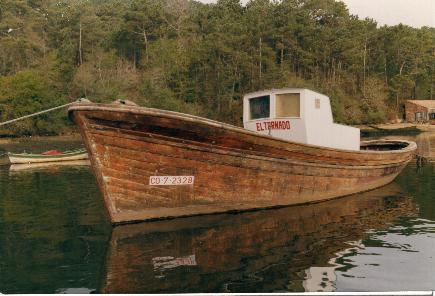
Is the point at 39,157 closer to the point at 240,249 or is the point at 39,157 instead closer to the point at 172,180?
the point at 172,180

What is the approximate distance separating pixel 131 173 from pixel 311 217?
4885 millimetres

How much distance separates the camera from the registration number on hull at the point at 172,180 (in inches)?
418

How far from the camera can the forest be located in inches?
2106

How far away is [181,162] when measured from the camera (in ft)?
35.1

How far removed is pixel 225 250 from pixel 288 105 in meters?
5.85

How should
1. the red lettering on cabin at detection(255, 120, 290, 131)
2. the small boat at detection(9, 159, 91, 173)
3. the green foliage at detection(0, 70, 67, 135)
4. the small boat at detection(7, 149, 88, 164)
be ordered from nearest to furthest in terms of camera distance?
the red lettering on cabin at detection(255, 120, 290, 131) → the small boat at detection(9, 159, 91, 173) → the small boat at detection(7, 149, 88, 164) → the green foliage at detection(0, 70, 67, 135)

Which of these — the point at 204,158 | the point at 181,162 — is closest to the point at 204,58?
the point at 204,158

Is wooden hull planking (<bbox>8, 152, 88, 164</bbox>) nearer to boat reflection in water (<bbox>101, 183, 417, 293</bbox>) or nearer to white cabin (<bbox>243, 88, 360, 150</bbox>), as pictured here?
white cabin (<bbox>243, 88, 360, 150</bbox>)

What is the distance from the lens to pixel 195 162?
35.5ft

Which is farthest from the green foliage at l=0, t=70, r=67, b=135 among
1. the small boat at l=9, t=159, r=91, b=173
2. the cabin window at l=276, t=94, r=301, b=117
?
the cabin window at l=276, t=94, r=301, b=117

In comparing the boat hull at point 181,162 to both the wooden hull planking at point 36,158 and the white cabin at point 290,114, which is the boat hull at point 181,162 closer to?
the white cabin at point 290,114

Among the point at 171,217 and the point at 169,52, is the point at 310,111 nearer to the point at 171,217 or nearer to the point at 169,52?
the point at 171,217

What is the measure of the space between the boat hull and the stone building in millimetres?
51869

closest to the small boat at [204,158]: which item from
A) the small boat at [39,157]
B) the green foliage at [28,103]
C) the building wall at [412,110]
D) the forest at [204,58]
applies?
the small boat at [39,157]
